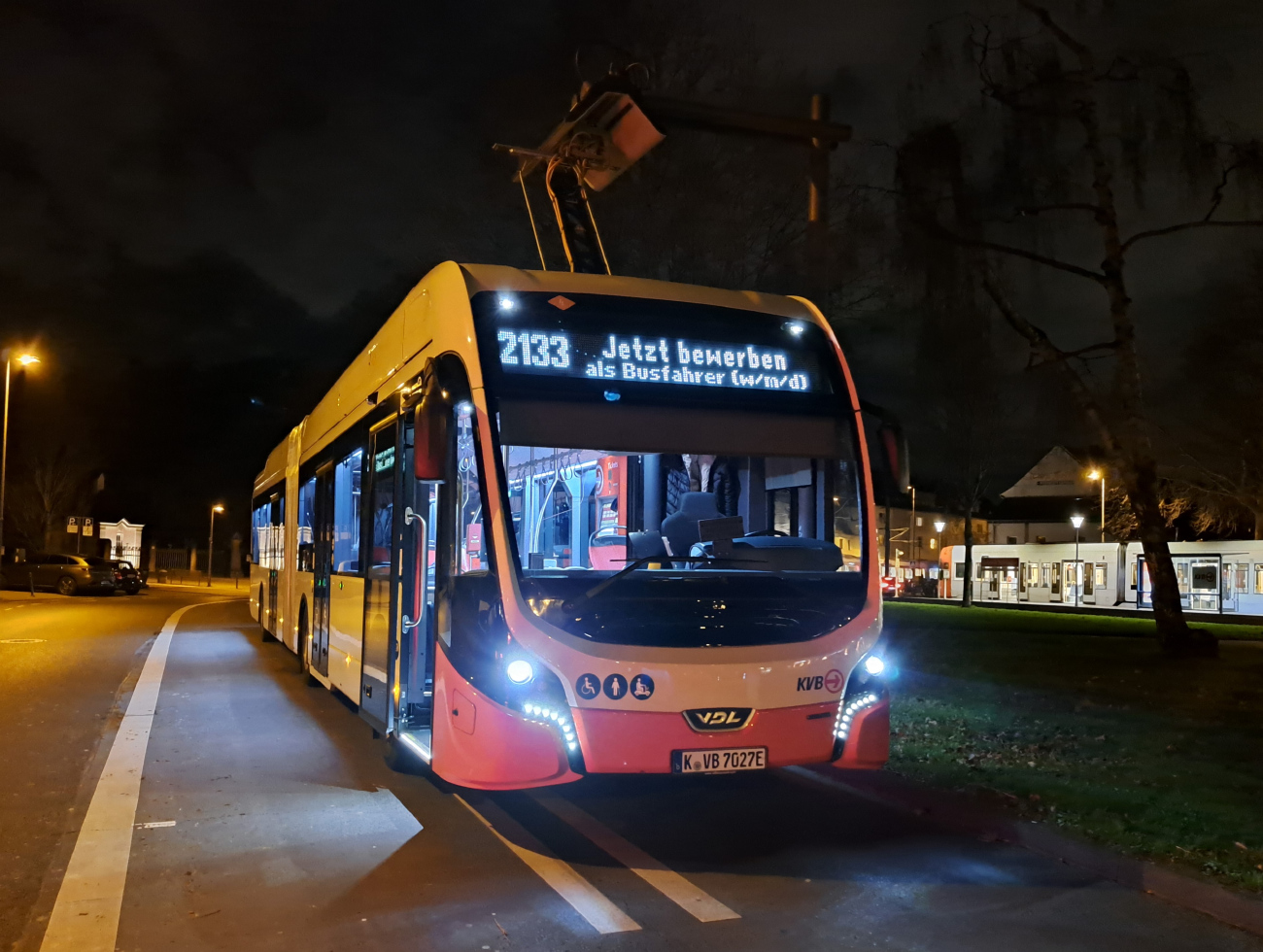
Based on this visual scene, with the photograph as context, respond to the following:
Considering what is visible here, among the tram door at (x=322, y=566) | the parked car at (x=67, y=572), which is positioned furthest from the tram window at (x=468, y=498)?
the parked car at (x=67, y=572)

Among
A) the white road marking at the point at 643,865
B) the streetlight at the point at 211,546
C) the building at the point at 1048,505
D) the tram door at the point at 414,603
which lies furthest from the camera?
the building at the point at 1048,505

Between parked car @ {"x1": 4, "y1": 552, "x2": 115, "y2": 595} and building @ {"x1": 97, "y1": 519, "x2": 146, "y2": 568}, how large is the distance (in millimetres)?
18844

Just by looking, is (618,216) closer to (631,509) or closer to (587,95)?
(587,95)

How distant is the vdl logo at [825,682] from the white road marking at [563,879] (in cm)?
162

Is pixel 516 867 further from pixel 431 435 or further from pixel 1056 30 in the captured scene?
pixel 1056 30

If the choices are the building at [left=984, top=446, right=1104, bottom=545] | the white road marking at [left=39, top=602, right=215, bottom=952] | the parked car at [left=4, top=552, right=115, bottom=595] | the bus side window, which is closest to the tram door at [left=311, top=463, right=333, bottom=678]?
the white road marking at [left=39, top=602, right=215, bottom=952]

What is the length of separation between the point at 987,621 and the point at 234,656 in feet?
61.7

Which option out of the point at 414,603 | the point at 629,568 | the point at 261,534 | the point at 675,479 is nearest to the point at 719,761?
the point at 629,568

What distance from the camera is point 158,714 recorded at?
11.1 m

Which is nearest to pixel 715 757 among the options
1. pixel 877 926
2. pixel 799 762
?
pixel 799 762

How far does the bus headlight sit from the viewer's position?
5.71m

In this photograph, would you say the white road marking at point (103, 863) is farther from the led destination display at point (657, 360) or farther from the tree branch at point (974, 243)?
the tree branch at point (974, 243)

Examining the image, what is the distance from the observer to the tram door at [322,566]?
10.7m

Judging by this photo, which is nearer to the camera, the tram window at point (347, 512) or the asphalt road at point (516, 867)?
the asphalt road at point (516, 867)
